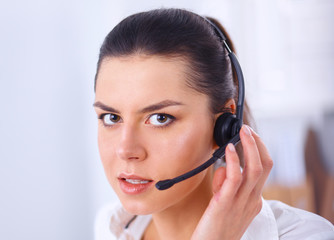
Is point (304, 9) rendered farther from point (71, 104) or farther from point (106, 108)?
point (106, 108)

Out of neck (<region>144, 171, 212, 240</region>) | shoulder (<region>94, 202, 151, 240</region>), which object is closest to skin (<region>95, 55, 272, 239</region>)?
neck (<region>144, 171, 212, 240</region>)

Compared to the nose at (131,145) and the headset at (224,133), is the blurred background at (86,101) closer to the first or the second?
the headset at (224,133)

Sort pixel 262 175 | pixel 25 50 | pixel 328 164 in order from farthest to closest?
1. pixel 328 164
2. pixel 25 50
3. pixel 262 175

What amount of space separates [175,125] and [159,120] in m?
0.04

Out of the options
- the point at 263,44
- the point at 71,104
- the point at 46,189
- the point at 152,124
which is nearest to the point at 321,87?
the point at 263,44

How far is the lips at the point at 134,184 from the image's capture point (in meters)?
0.97

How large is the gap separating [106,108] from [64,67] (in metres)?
1.44

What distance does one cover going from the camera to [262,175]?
0.95m

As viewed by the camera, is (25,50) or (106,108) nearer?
(106,108)

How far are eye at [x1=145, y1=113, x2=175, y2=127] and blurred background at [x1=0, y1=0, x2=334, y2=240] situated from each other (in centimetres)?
56

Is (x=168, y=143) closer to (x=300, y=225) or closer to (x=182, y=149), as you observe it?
(x=182, y=149)

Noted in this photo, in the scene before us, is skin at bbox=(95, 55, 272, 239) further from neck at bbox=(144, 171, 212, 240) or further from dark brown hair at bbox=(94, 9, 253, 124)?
neck at bbox=(144, 171, 212, 240)

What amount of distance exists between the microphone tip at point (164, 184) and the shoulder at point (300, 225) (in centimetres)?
42

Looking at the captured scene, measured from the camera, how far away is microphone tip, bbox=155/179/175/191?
0.90 meters
